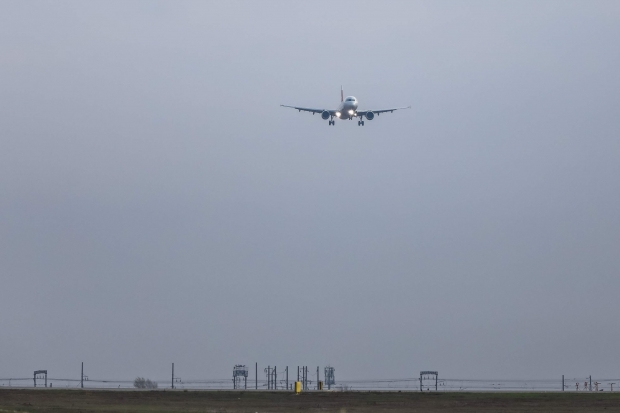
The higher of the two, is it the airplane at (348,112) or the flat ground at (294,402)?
the airplane at (348,112)

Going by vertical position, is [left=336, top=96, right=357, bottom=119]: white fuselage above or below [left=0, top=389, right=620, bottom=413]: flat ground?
above

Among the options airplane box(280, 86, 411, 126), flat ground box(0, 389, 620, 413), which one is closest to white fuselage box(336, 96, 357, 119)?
airplane box(280, 86, 411, 126)

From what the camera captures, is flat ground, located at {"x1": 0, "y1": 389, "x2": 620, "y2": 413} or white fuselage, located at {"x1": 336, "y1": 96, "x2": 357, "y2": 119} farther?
white fuselage, located at {"x1": 336, "y1": 96, "x2": 357, "y2": 119}

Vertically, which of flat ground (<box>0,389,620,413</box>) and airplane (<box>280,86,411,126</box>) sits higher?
airplane (<box>280,86,411,126</box>)

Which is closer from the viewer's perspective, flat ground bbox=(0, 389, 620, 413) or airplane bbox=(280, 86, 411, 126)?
flat ground bbox=(0, 389, 620, 413)

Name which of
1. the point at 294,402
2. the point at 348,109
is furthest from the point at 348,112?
the point at 294,402

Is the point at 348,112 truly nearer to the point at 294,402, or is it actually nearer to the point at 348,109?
the point at 348,109

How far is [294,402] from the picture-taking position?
63.1m

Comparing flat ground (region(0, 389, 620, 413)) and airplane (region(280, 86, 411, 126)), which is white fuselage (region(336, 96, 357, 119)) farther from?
flat ground (region(0, 389, 620, 413))

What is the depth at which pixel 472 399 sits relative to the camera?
64312 mm

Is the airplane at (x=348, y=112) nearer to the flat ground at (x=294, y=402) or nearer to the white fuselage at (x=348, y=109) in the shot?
the white fuselage at (x=348, y=109)

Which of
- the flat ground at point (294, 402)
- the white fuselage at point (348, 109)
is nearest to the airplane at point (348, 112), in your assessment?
the white fuselage at point (348, 109)

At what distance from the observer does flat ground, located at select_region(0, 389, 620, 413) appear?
56812 millimetres

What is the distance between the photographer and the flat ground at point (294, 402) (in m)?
56.8
